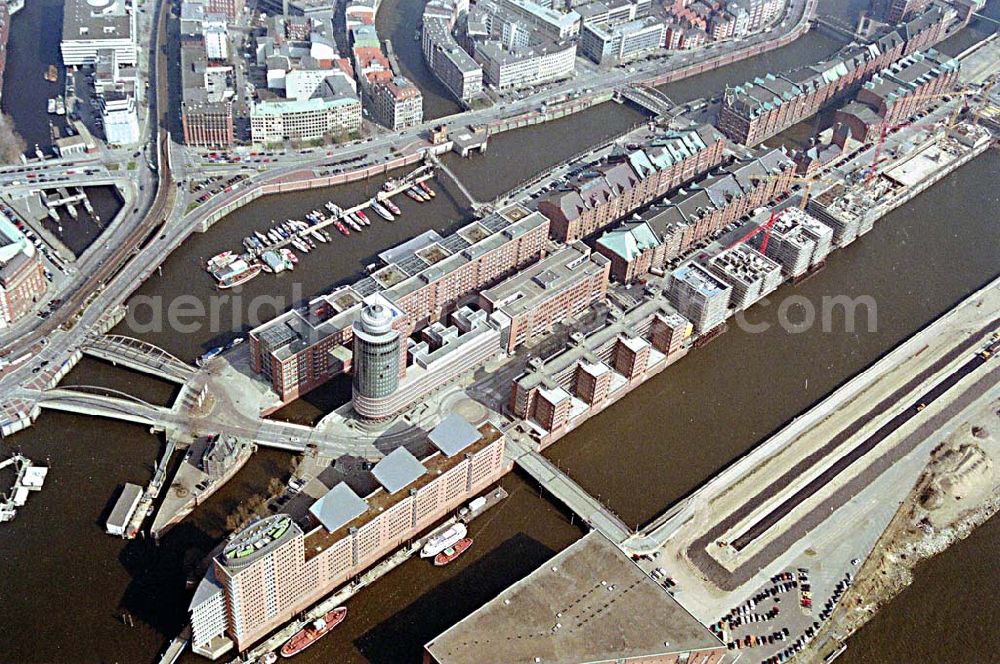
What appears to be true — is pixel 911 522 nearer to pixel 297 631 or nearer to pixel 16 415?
pixel 297 631

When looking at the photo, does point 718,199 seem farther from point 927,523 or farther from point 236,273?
point 236,273

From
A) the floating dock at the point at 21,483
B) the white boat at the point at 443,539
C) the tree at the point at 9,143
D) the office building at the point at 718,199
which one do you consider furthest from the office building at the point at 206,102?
the white boat at the point at 443,539

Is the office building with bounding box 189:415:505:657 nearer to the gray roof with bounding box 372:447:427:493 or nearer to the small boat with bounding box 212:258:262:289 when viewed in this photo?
the gray roof with bounding box 372:447:427:493

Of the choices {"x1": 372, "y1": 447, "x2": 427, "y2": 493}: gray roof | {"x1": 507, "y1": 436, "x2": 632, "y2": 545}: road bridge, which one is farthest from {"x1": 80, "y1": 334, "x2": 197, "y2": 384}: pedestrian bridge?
{"x1": 507, "y1": 436, "x2": 632, "y2": 545}: road bridge

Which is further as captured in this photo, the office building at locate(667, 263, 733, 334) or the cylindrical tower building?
the office building at locate(667, 263, 733, 334)

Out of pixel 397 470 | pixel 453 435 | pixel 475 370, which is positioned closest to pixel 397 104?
pixel 475 370

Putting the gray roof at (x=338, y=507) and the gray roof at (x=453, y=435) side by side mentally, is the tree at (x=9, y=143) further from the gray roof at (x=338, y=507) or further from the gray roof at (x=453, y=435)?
the gray roof at (x=338, y=507)
